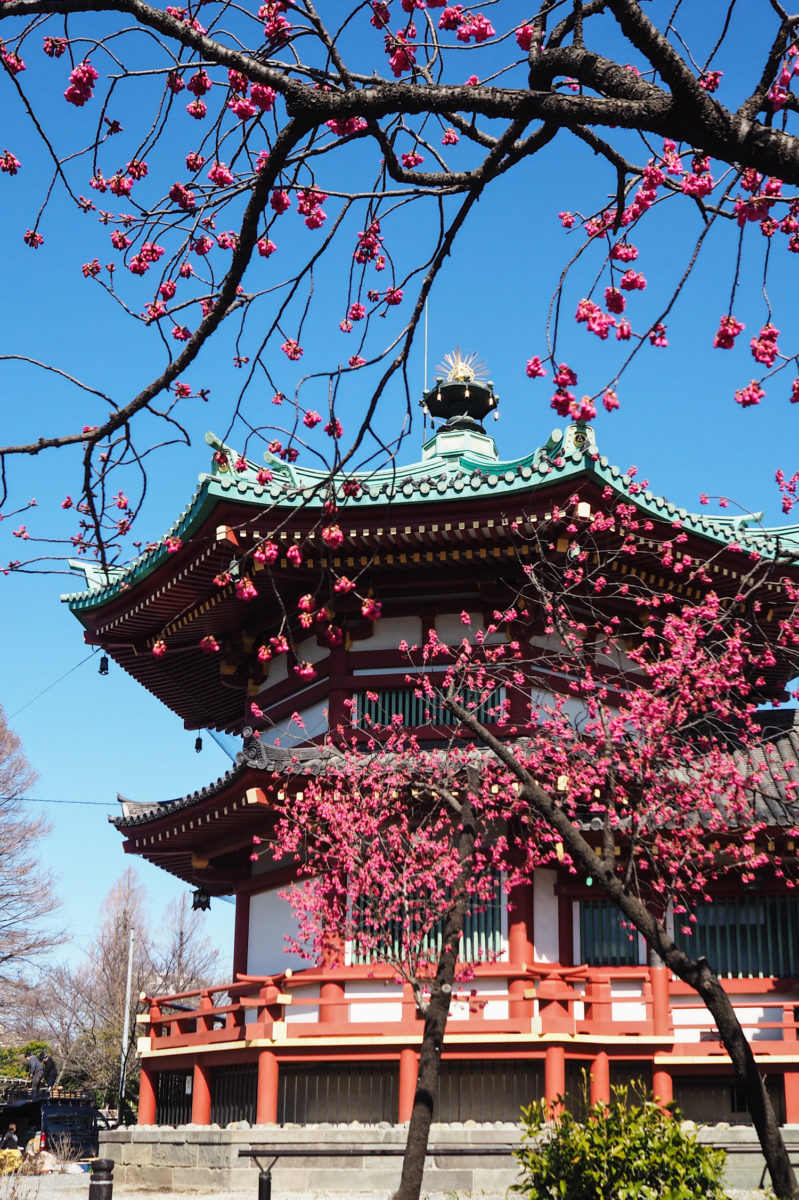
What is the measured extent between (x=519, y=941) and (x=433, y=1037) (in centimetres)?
460

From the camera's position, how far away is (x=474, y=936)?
15133 millimetres

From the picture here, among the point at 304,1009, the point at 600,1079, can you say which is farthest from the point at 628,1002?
the point at 304,1009

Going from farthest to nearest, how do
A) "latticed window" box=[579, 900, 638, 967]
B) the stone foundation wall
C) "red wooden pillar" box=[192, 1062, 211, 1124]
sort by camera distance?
"red wooden pillar" box=[192, 1062, 211, 1124], "latticed window" box=[579, 900, 638, 967], the stone foundation wall

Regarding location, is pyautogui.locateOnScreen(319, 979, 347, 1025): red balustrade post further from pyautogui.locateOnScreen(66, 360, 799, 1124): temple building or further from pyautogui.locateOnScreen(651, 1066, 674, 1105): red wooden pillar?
pyautogui.locateOnScreen(651, 1066, 674, 1105): red wooden pillar

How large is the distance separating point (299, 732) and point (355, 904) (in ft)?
10.1

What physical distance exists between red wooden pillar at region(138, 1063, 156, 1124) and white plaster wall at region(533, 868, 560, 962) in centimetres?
624

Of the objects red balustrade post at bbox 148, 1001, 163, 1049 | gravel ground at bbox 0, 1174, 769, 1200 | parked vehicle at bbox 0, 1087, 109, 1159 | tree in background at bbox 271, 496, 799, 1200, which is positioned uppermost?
tree in background at bbox 271, 496, 799, 1200

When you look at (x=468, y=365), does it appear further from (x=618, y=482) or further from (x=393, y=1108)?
(x=393, y=1108)

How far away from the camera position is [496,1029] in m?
14.2

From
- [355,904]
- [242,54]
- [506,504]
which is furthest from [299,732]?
[242,54]

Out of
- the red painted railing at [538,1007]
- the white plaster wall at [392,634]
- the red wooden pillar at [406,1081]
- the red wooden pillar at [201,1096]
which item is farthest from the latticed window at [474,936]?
the white plaster wall at [392,634]

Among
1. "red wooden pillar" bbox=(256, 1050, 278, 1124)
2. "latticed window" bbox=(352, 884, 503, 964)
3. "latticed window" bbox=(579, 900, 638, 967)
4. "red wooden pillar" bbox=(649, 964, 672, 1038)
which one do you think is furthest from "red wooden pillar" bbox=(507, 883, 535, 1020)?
"red wooden pillar" bbox=(256, 1050, 278, 1124)

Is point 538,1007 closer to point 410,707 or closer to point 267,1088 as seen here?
point 267,1088

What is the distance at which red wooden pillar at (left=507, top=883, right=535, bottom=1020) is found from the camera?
47.0 ft
